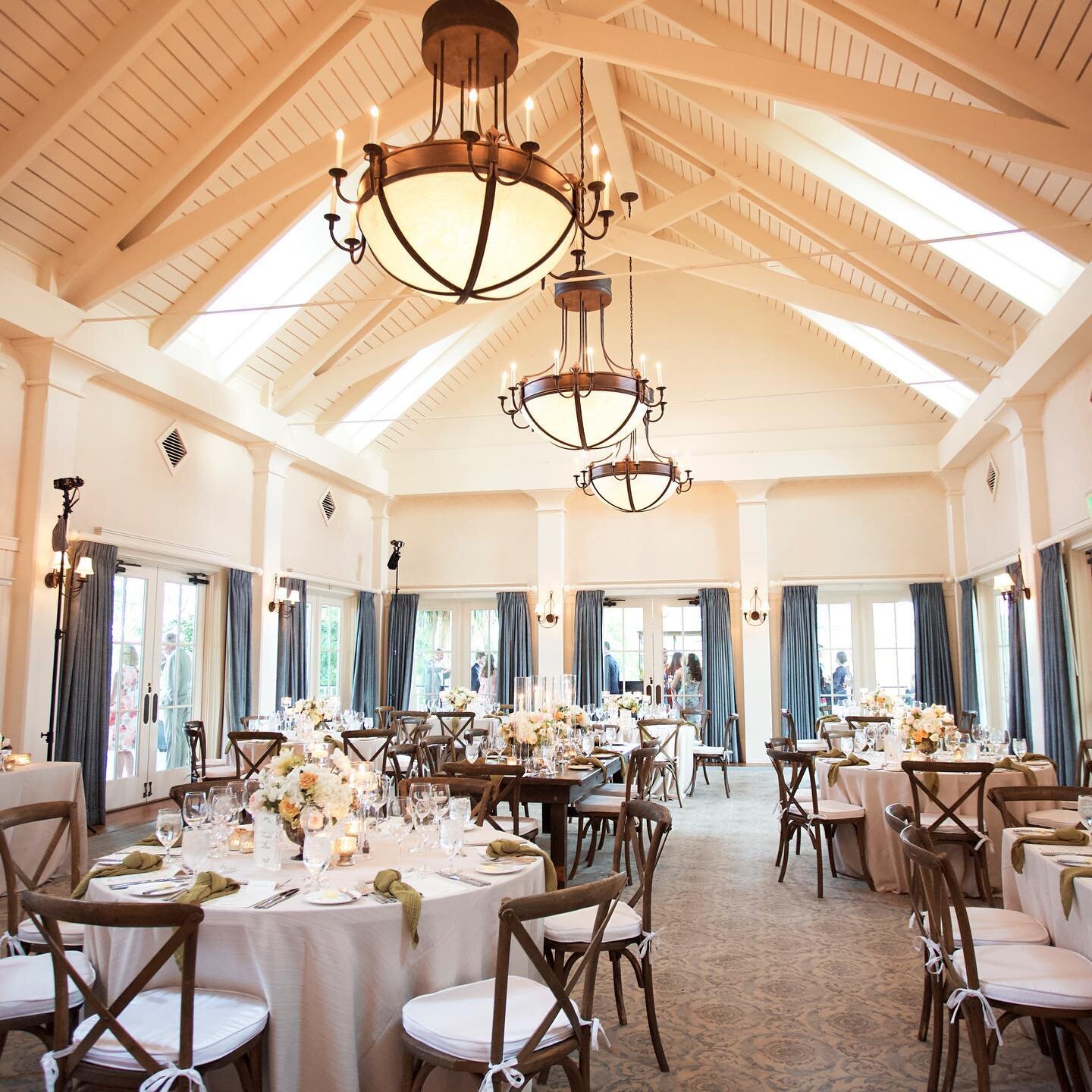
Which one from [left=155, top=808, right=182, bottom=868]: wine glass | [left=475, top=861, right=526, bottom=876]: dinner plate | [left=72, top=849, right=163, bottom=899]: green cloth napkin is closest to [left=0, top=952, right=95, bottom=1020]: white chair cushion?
[left=72, top=849, right=163, bottom=899]: green cloth napkin

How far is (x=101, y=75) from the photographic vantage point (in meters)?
6.36

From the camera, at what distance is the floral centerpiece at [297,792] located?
3334 millimetres

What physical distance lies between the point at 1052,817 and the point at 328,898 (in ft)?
16.4

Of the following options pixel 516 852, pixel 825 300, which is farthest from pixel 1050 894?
pixel 825 300

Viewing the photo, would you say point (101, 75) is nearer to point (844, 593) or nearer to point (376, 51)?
point (376, 51)

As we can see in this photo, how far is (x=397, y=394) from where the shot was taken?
1349 cm

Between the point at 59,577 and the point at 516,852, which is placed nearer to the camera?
the point at 516,852

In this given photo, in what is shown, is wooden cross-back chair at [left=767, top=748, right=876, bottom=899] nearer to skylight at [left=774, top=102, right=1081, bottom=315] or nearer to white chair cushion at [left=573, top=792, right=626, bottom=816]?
white chair cushion at [left=573, top=792, right=626, bottom=816]

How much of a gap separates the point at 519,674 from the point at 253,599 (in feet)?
15.0

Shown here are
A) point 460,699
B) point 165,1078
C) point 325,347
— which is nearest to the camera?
point 165,1078

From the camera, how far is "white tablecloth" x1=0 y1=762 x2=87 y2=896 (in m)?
5.84

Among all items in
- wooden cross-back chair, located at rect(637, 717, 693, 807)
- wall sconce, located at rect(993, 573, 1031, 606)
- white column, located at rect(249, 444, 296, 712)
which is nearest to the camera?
wooden cross-back chair, located at rect(637, 717, 693, 807)

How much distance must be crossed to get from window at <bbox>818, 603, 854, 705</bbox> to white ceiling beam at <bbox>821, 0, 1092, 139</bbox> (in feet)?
29.2

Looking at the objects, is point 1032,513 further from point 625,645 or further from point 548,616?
point 548,616
